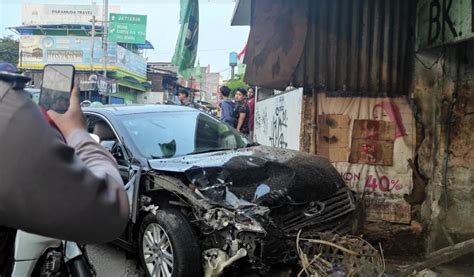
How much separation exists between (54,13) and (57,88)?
146ft

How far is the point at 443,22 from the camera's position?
4344 mm

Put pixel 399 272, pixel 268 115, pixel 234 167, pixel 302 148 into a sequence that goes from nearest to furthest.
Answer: pixel 399 272, pixel 234 167, pixel 302 148, pixel 268 115

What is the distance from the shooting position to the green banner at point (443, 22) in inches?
152

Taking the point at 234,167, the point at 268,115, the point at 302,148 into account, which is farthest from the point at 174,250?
the point at 268,115

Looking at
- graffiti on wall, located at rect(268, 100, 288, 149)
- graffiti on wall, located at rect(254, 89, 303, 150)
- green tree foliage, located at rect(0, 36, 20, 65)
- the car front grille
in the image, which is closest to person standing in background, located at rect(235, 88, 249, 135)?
graffiti on wall, located at rect(254, 89, 303, 150)

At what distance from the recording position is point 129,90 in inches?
1558

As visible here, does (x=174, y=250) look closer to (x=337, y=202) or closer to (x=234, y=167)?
(x=234, y=167)

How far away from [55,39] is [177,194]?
3552 cm

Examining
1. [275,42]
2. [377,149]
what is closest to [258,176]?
[275,42]

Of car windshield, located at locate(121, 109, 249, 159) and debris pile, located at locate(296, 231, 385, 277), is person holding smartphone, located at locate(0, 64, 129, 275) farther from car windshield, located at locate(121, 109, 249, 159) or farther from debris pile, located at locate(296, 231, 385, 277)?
car windshield, located at locate(121, 109, 249, 159)

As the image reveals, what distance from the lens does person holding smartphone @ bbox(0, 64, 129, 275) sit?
0.96 m

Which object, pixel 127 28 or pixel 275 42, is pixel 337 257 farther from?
pixel 127 28

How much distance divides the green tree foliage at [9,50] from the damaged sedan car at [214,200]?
38.8 metres

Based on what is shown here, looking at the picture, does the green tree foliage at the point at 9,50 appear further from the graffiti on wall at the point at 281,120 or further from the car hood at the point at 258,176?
the car hood at the point at 258,176
